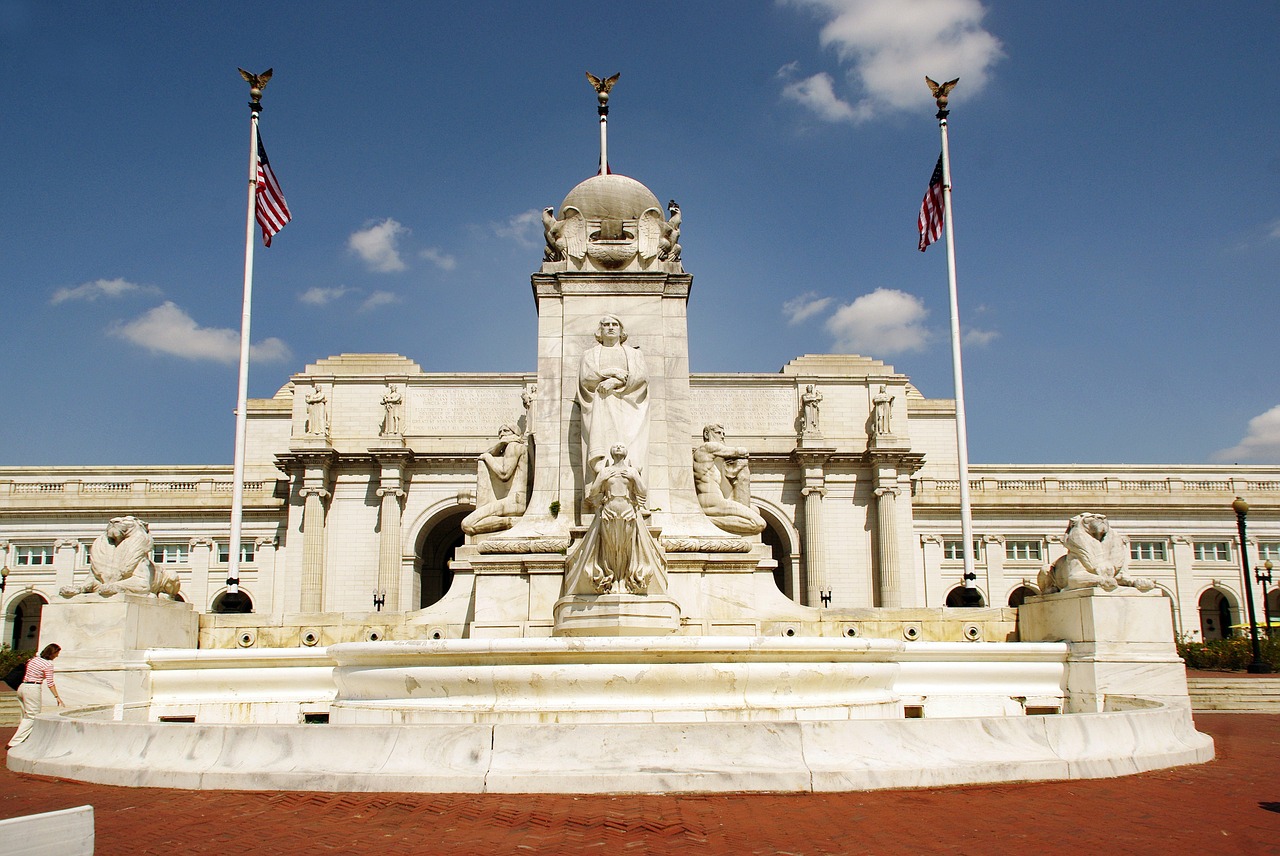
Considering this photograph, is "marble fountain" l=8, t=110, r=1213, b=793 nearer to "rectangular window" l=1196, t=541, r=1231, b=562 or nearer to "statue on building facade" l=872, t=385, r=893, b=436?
"statue on building facade" l=872, t=385, r=893, b=436

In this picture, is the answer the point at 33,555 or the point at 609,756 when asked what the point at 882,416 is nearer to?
the point at 33,555

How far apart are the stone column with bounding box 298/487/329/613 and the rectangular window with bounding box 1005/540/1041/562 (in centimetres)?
3949

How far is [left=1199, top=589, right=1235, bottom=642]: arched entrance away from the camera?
199 ft

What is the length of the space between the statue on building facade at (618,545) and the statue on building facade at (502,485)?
11.3ft

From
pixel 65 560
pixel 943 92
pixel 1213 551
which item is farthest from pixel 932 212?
pixel 65 560

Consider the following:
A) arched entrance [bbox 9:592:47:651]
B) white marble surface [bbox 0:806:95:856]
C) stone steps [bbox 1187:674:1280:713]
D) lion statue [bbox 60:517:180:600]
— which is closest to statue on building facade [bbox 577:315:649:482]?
lion statue [bbox 60:517:180:600]

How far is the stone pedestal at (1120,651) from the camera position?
42.6 feet

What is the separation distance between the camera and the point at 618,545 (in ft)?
40.2

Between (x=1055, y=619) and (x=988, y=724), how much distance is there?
6545mm

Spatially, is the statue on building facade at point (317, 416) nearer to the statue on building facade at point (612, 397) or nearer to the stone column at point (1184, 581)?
the statue on building facade at point (612, 397)

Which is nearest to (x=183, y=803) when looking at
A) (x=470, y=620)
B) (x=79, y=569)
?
(x=470, y=620)

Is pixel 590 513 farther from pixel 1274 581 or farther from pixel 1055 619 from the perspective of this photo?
pixel 1274 581

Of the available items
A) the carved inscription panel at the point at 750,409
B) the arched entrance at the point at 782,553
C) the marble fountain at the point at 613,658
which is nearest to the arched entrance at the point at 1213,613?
the arched entrance at the point at 782,553

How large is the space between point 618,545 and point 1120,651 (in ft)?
22.6
